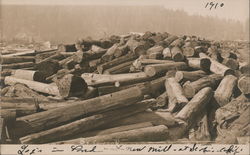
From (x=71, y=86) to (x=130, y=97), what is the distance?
1187mm

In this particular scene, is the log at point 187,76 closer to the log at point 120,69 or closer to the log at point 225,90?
the log at point 225,90

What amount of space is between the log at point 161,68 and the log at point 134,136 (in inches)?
103

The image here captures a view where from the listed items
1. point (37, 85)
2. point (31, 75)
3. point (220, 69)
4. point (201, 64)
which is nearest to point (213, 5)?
point (220, 69)

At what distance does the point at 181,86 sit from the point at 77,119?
3.17 meters

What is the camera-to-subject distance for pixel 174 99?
698cm

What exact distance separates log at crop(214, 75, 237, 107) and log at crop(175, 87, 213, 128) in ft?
0.61

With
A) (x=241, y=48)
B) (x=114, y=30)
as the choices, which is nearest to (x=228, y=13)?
(x=241, y=48)

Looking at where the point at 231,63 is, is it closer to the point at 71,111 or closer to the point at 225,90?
the point at 225,90

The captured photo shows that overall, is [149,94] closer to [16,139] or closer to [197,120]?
[197,120]

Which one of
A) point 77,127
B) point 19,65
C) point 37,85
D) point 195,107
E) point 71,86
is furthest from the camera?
point 19,65

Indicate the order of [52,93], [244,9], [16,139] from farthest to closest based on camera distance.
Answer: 1. [52,93]
2. [244,9]
3. [16,139]

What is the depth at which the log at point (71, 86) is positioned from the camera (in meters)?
6.07

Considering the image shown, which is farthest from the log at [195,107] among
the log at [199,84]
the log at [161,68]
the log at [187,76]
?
the log at [161,68]

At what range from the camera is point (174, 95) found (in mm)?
7145
